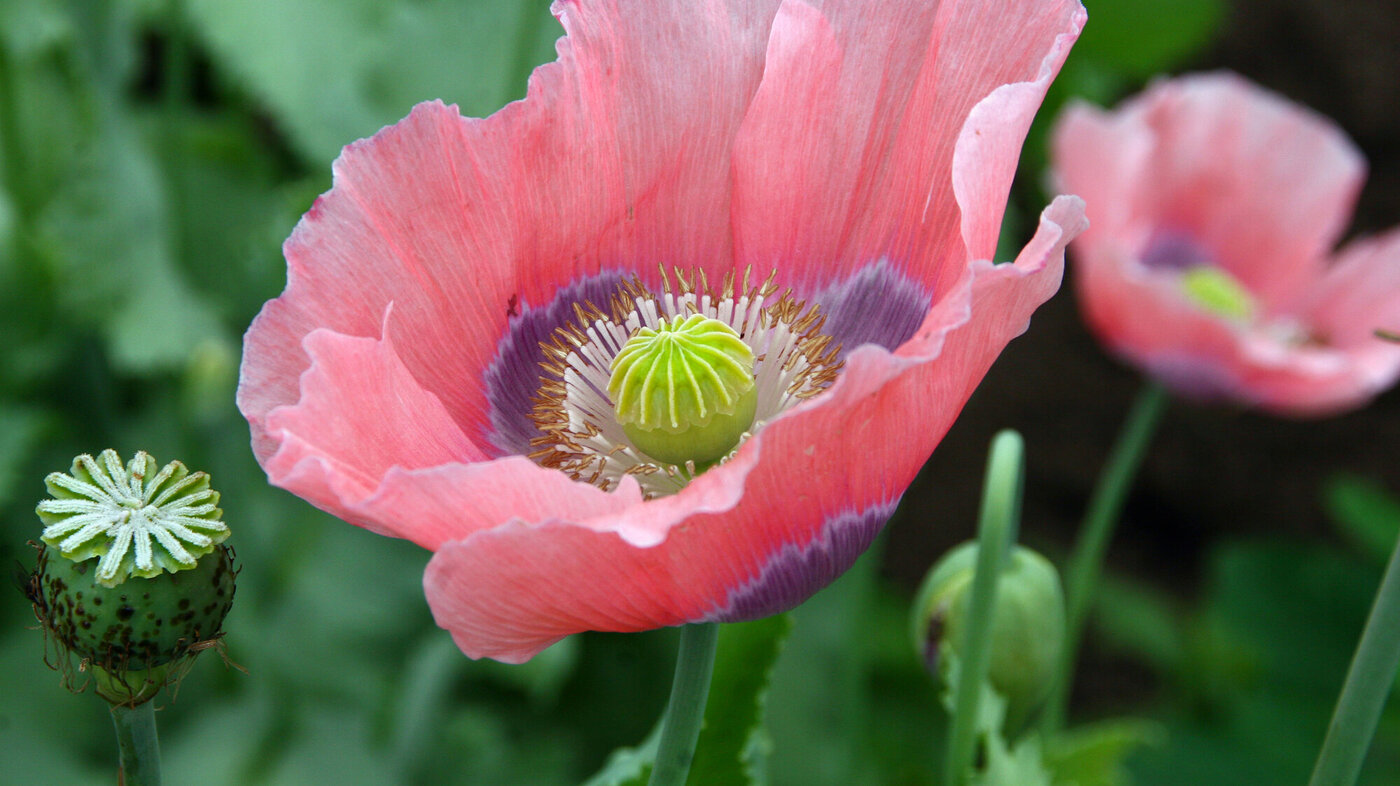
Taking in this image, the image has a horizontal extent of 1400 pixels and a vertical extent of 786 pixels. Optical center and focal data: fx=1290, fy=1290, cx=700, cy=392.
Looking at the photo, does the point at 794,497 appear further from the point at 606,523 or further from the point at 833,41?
the point at 833,41

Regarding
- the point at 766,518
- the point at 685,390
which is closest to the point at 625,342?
the point at 685,390

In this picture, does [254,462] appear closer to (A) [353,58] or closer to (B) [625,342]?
(A) [353,58]

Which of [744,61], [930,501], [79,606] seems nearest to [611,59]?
[744,61]

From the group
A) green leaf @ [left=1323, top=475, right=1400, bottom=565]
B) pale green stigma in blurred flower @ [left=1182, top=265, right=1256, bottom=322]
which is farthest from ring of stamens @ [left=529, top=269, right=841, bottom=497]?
green leaf @ [left=1323, top=475, right=1400, bottom=565]

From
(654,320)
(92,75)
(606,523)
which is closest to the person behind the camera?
(606,523)

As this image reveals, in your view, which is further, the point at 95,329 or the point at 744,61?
the point at 95,329

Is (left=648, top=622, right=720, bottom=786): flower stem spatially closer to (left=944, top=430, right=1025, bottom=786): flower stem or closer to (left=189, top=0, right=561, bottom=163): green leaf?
(left=944, top=430, right=1025, bottom=786): flower stem
